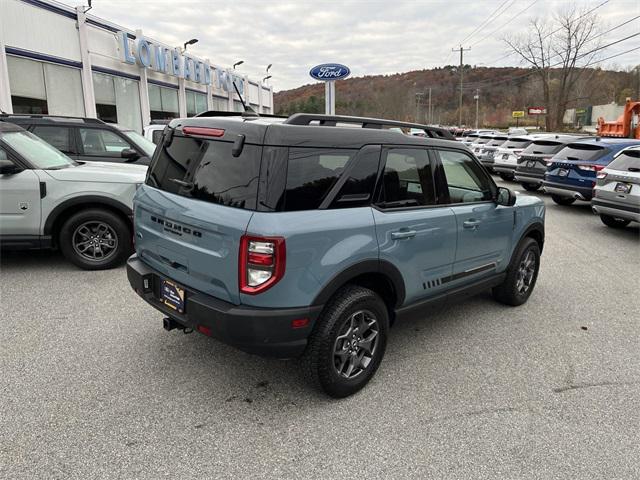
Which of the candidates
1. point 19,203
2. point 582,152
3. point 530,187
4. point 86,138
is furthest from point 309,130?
point 530,187

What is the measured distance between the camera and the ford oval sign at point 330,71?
1661 cm

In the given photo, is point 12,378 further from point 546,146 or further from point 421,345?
point 546,146

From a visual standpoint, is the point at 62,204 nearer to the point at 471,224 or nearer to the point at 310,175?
the point at 310,175

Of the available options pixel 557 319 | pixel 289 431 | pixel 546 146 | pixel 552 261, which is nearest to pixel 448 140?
pixel 557 319

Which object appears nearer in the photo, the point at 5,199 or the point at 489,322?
the point at 489,322

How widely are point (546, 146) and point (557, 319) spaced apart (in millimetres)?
10040

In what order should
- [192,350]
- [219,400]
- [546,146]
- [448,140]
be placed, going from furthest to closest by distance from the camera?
[546,146] → [448,140] → [192,350] → [219,400]

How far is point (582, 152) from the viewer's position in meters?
10.4

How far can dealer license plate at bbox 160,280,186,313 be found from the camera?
9.86 ft

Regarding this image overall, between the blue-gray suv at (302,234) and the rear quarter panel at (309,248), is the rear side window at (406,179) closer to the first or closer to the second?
the blue-gray suv at (302,234)

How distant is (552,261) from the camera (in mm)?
6742

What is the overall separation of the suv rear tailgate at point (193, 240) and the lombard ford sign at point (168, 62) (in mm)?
13627

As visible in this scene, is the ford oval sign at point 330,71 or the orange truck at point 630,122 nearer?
the ford oval sign at point 330,71

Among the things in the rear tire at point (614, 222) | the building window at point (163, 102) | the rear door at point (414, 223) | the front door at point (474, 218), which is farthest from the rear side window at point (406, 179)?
the building window at point (163, 102)
